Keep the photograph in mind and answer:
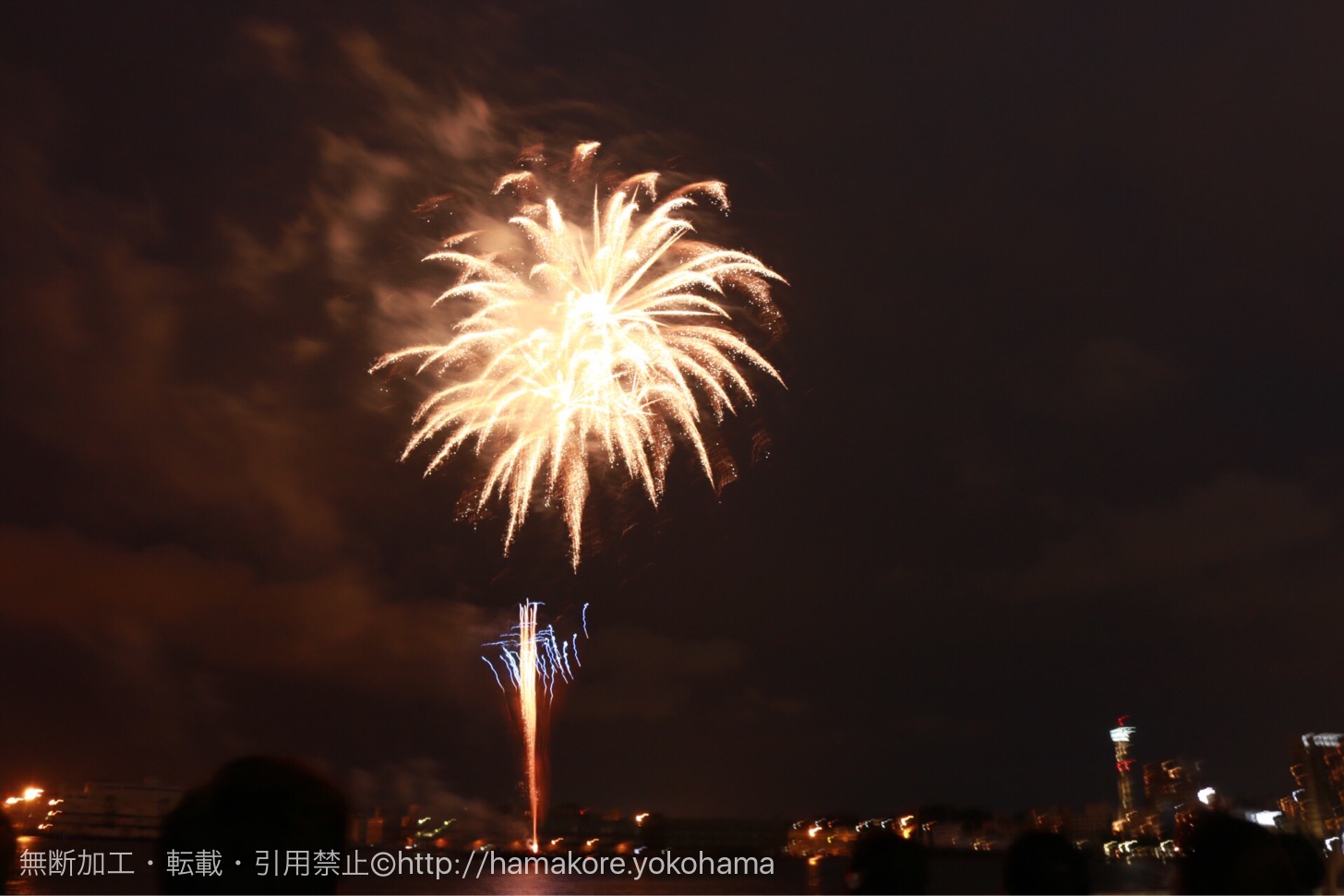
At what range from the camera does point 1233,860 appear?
6.48m

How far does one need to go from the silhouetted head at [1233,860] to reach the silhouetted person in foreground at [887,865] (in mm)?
1872

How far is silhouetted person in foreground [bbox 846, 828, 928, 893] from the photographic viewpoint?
762cm

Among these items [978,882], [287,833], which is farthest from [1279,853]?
[978,882]

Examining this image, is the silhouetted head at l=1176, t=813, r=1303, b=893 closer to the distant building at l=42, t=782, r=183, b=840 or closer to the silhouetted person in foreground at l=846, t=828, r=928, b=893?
A: the silhouetted person in foreground at l=846, t=828, r=928, b=893

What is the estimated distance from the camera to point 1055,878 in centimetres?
733

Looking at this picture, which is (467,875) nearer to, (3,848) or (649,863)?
(649,863)

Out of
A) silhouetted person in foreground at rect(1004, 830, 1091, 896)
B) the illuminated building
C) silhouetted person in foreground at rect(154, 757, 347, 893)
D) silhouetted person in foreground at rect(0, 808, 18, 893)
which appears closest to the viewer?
silhouetted person in foreground at rect(154, 757, 347, 893)

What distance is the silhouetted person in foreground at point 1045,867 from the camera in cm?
734

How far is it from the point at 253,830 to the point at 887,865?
5.04 meters

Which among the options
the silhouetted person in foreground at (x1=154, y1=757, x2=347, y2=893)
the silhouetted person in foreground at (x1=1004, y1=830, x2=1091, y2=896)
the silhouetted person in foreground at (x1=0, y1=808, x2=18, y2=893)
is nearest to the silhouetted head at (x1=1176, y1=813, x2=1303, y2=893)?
the silhouetted person in foreground at (x1=1004, y1=830, x2=1091, y2=896)

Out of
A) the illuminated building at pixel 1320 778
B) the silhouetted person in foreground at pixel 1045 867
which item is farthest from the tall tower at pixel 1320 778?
the silhouetted person in foreground at pixel 1045 867

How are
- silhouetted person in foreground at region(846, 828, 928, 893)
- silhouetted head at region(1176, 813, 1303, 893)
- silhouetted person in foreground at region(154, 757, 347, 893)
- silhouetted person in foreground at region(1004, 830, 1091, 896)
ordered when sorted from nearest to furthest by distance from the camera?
silhouetted person in foreground at region(154, 757, 347, 893) → silhouetted head at region(1176, 813, 1303, 893) → silhouetted person in foreground at region(1004, 830, 1091, 896) → silhouetted person in foreground at region(846, 828, 928, 893)

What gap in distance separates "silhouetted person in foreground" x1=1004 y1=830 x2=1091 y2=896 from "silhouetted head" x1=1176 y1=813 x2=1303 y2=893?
77cm

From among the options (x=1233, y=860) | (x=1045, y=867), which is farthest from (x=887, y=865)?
(x=1233, y=860)
